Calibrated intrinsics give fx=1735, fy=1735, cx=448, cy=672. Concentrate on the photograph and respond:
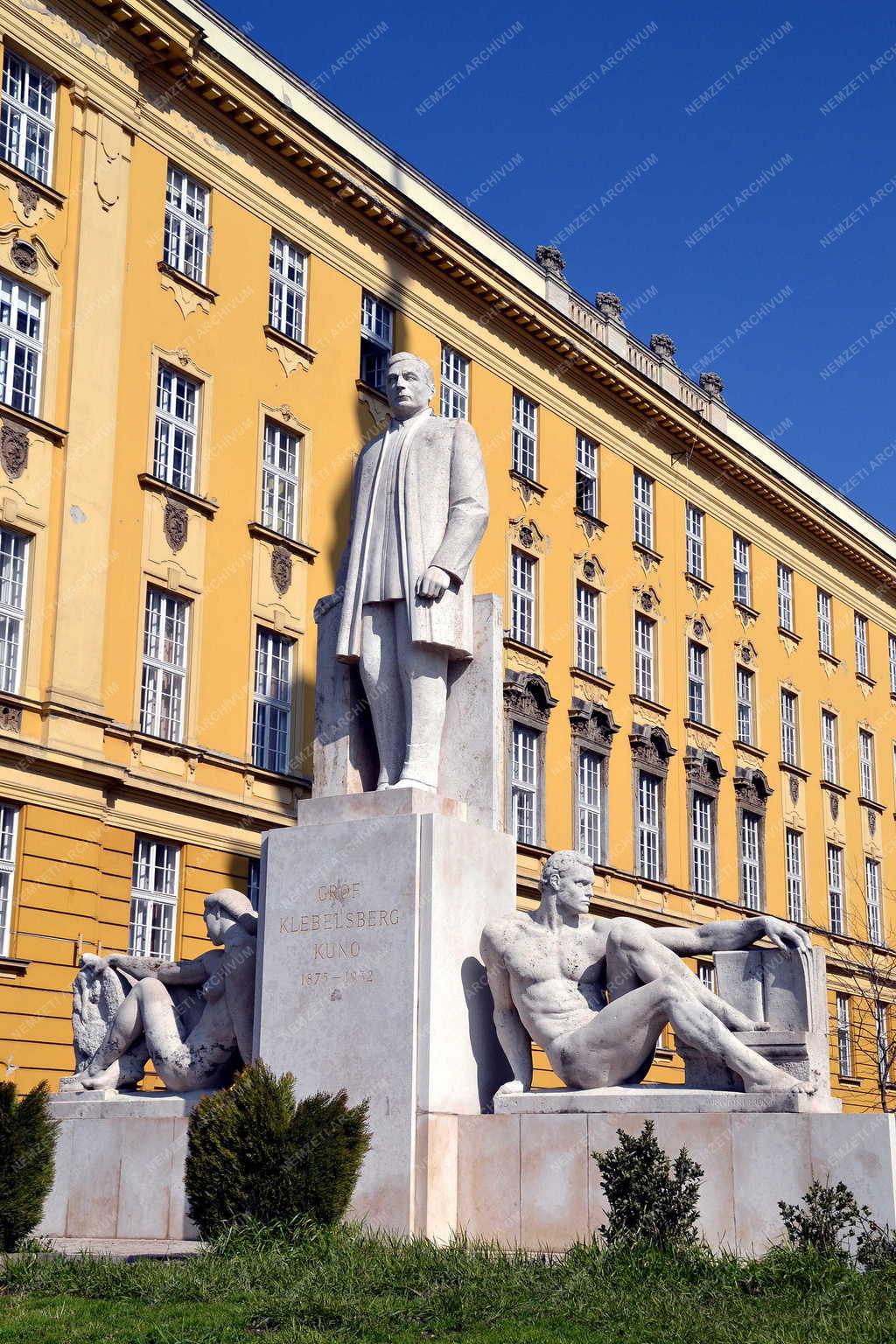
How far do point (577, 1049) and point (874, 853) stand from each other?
145 ft

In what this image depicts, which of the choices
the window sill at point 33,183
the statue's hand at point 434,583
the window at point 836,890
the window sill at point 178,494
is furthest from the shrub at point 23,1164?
the window at point 836,890

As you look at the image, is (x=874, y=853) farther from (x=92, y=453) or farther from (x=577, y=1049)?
(x=577, y=1049)

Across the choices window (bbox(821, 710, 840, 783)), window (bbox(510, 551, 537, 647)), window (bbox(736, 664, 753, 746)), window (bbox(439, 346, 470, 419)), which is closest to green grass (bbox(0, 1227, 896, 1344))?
window (bbox(510, 551, 537, 647))

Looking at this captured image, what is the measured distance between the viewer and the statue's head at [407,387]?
1264 centimetres

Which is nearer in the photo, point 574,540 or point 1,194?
point 1,194

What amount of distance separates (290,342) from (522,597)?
28.4 feet

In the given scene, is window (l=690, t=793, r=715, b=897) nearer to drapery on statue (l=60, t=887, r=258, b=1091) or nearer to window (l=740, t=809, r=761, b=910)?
window (l=740, t=809, r=761, b=910)

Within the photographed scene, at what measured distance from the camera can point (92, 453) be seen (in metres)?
26.7

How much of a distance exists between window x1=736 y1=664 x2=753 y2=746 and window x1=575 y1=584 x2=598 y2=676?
776 cm

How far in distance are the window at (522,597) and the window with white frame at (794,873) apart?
1362cm

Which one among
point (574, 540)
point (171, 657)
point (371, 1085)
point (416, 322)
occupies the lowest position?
point (371, 1085)

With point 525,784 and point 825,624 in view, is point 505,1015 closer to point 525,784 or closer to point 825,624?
point 525,784

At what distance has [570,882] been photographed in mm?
11336


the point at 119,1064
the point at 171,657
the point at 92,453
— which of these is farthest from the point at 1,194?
the point at 119,1064
